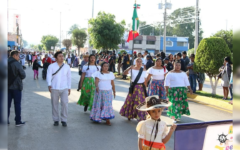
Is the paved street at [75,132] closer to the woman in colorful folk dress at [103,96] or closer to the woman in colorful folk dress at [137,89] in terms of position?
the woman in colorful folk dress at [103,96]

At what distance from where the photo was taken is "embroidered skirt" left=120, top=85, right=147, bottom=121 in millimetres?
8125

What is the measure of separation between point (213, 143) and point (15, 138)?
4.72 meters

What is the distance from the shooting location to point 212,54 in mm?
13008

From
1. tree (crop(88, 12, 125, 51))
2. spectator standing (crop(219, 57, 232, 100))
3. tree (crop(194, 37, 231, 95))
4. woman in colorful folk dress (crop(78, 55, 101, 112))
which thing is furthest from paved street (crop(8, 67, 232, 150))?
tree (crop(88, 12, 125, 51))

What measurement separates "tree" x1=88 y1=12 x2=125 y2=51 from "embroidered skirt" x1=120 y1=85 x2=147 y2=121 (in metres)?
21.7

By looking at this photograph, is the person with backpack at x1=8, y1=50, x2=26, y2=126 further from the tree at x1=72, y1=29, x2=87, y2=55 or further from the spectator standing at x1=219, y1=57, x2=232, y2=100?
the tree at x1=72, y1=29, x2=87, y2=55

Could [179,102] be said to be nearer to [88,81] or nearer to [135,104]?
[135,104]

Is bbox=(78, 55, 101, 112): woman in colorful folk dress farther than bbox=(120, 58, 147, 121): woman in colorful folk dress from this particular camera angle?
Yes

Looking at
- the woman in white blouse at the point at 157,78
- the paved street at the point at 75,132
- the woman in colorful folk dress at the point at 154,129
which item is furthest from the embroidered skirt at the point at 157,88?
the woman in colorful folk dress at the point at 154,129

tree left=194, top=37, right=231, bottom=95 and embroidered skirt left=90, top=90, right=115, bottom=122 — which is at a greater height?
tree left=194, top=37, right=231, bottom=95

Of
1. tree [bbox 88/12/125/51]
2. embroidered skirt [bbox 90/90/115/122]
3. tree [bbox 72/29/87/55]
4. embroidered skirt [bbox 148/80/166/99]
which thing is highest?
tree [bbox 72/29/87/55]

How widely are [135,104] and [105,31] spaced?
2188 cm

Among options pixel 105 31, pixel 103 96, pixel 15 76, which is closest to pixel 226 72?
pixel 103 96

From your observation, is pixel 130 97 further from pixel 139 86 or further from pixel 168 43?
pixel 168 43
